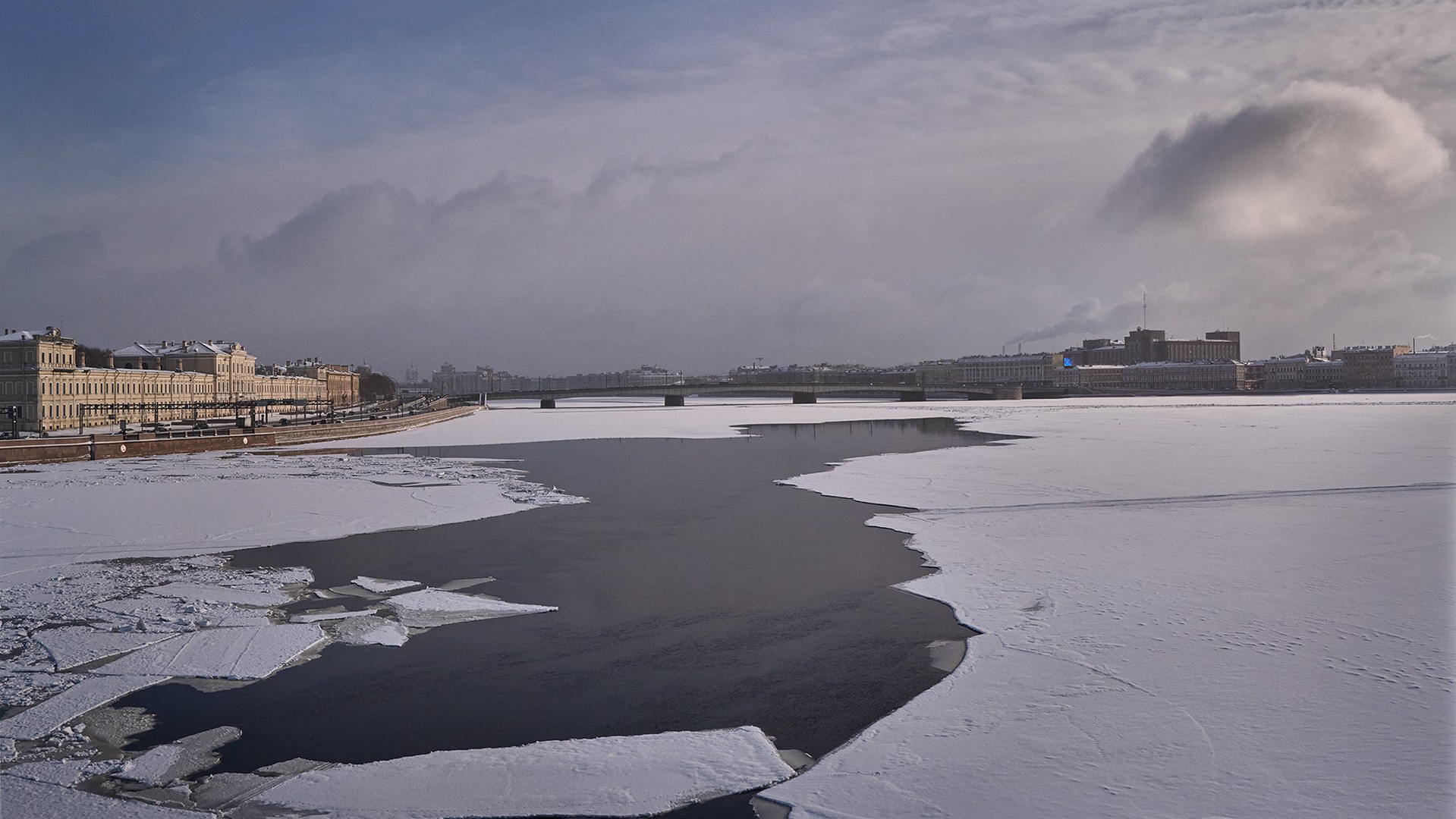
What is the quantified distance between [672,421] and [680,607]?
139 ft

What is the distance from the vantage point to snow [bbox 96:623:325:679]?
6922 millimetres

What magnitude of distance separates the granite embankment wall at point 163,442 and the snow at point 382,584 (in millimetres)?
20634

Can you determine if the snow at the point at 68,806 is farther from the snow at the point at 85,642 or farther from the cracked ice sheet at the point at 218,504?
the cracked ice sheet at the point at 218,504

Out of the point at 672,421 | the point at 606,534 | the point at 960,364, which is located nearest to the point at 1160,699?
the point at 606,534

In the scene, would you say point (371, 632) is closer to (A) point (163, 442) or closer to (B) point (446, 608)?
(B) point (446, 608)

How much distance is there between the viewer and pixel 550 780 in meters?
5.14

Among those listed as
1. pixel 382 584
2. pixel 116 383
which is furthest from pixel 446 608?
pixel 116 383

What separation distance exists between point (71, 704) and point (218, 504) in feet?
34.8

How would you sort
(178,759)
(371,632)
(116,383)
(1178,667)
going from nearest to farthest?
(178,759) < (1178,667) < (371,632) < (116,383)

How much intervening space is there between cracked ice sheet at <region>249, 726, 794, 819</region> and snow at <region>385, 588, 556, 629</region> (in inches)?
122

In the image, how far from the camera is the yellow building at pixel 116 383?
44562 mm

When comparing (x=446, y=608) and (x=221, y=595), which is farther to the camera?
(x=221, y=595)

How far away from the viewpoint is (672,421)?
5125 centimetres

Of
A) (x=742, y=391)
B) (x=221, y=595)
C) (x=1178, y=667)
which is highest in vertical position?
(x=742, y=391)
